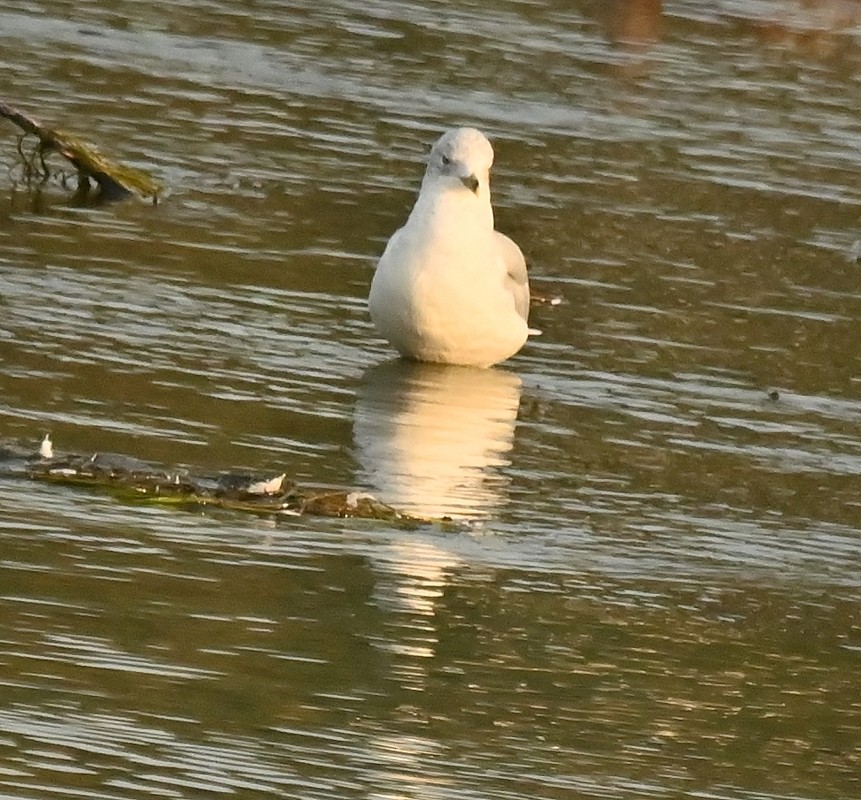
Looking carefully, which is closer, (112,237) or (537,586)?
(537,586)

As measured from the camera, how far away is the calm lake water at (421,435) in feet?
19.7

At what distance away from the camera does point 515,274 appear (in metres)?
10.5

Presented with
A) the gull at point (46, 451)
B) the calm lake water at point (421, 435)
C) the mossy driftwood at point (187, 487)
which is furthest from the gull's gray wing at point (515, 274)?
the gull at point (46, 451)

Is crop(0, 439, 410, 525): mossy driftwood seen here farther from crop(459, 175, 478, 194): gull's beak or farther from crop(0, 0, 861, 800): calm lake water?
crop(459, 175, 478, 194): gull's beak

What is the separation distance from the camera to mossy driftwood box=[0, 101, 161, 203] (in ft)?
39.2

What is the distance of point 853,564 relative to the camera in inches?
309

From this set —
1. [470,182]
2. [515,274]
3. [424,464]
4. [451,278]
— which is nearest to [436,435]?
[424,464]

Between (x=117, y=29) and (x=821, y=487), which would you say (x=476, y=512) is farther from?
(x=117, y=29)

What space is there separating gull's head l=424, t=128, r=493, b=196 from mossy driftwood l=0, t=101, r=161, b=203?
6.81 ft

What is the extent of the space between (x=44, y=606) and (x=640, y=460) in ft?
9.57

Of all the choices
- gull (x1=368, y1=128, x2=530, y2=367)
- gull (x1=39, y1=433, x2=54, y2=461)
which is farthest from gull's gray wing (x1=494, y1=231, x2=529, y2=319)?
gull (x1=39, y1=433, x2=54, y2=461)

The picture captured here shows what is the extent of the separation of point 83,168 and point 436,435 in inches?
144

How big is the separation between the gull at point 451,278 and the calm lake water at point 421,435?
0.14m

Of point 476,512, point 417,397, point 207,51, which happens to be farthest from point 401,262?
point 207,51
